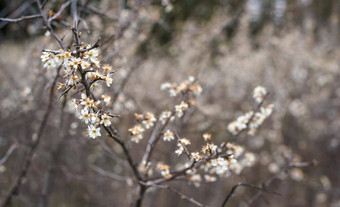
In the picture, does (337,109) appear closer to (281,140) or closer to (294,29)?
(281,140)

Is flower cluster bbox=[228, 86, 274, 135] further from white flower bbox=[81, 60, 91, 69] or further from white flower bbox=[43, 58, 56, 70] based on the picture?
white flower bbox=[43, 58, 56, 70]

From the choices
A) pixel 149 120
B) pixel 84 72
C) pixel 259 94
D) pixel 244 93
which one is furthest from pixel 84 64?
pixel 244 93

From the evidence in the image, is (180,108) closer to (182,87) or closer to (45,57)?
(182,87)

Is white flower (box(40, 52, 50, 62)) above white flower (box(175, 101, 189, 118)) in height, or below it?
below

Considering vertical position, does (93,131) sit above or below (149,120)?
below

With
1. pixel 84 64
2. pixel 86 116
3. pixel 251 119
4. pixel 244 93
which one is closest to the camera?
pixel 84 64

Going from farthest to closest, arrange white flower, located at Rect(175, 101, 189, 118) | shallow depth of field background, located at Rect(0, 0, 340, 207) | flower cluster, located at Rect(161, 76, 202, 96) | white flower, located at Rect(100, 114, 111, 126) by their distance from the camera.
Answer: shallow depth of field background, located at Rect(0, 0, 340, 207) < flower cluster, located at Rect(161, 76, 202, 96) < white flower, located at Rect(175, 101, 189, 118) < white flower, located at Rect(100, 114, 111, 126)

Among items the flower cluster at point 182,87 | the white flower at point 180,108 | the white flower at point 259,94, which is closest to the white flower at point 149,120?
the white flower at point 180,108

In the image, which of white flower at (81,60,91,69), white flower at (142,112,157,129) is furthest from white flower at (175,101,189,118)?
white flower at (81,60,91,69)

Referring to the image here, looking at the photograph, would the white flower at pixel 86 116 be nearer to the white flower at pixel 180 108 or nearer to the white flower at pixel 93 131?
the white flower at pixel 93 131

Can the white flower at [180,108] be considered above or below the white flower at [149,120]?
above

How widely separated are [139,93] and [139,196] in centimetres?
531

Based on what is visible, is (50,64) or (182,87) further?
(182,87)

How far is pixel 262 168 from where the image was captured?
759 centimetres
